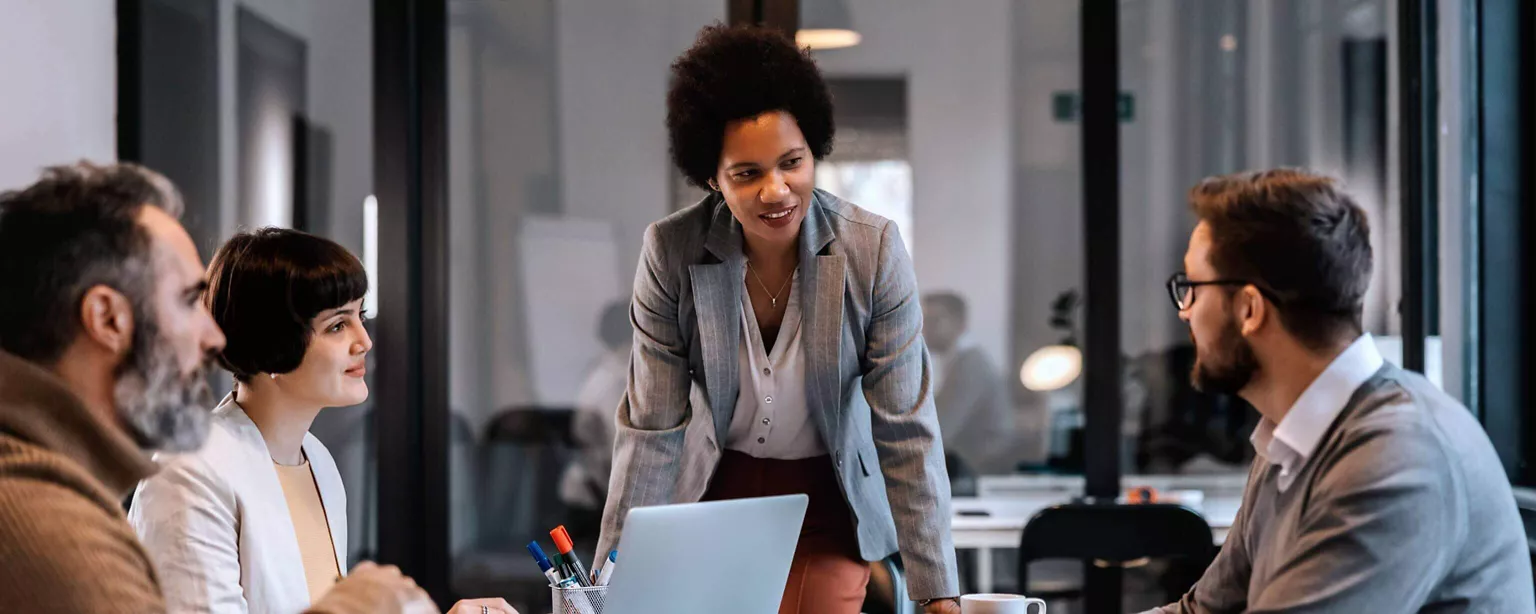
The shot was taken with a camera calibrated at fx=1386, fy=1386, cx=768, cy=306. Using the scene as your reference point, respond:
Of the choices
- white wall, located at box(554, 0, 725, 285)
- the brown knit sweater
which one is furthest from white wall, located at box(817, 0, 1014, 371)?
the brown knit sweater

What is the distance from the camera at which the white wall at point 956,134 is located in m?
4.46

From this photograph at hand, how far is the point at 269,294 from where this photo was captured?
187 centimetres

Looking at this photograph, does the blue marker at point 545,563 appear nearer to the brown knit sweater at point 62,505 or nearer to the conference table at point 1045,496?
the brown knit sweater at point 62,505

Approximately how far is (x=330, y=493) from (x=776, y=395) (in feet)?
2.54

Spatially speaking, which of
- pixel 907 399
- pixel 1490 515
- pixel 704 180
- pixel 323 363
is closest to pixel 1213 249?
pixel 1490 515

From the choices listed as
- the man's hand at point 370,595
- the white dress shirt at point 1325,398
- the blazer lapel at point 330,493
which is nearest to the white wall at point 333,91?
the blazer lapel at point 330,493

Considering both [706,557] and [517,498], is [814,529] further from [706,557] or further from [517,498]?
[517,498]

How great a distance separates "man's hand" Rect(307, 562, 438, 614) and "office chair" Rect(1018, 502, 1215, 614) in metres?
2.25

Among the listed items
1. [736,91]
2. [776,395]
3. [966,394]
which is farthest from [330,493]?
[966,394]

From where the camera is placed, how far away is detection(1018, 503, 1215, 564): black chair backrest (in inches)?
133

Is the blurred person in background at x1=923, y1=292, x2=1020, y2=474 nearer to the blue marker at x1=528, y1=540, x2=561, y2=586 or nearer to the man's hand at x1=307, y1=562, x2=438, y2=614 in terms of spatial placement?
the blue marker at x1=528, y1=540, x2=561, y2=586

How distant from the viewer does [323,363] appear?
193 cm

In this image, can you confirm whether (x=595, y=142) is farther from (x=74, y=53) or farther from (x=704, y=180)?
(x=704, y=180)

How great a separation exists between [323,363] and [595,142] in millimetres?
2550
